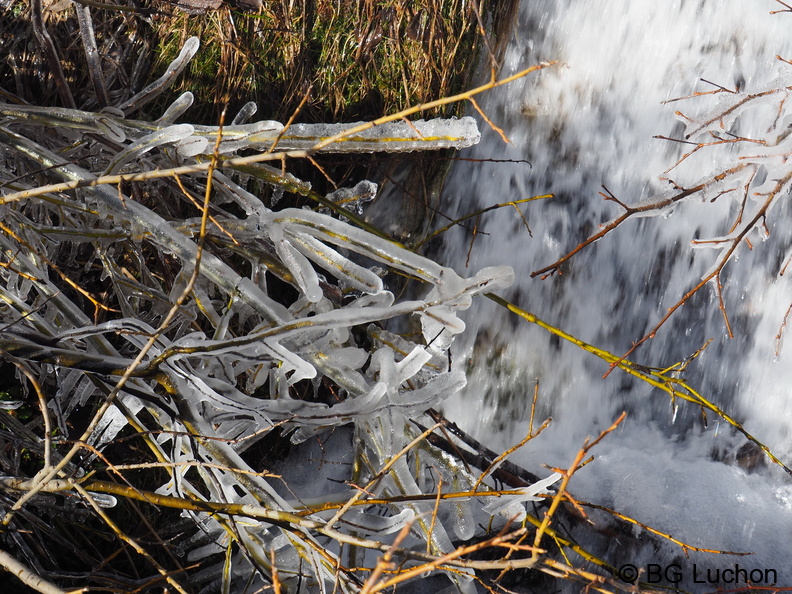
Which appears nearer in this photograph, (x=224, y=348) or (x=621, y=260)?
(x=224, y=348)

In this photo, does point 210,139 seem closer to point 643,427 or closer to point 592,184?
point 592,184

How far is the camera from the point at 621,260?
3.36 m

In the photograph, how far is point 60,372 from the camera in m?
2.40

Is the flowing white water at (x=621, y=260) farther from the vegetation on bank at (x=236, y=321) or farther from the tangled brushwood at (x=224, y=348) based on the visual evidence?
the tangled brushwood at (x=224, y=348)

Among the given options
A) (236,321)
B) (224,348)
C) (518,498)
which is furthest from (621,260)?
(224,348)

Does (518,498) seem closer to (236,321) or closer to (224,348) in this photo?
(224,348)

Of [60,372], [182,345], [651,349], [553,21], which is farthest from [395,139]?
[651,349]

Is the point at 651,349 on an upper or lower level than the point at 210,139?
lower

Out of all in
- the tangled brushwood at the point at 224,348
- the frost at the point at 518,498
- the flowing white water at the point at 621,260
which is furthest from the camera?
the flowing white water at the point at 621,260

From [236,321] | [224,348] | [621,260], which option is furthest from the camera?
[621,260]

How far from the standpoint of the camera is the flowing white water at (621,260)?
10.4ft

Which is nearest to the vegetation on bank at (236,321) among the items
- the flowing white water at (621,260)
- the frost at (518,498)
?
the frost at (518,498)

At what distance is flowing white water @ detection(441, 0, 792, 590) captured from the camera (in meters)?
3.16

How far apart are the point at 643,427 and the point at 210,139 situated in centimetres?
260
